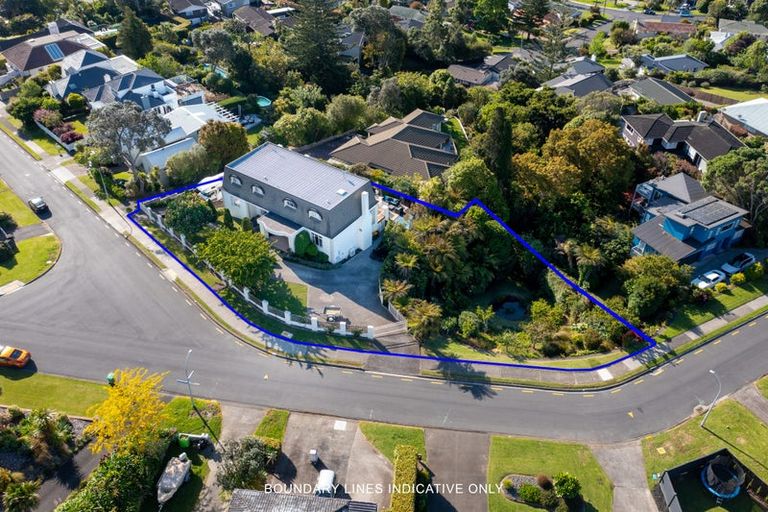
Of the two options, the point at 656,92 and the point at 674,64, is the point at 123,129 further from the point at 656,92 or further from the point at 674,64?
the point at 674,64

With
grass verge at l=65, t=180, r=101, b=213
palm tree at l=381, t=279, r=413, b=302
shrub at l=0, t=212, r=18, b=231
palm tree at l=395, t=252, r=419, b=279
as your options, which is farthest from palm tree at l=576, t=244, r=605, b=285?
shrub at l=0, t=212, r=18, b=231

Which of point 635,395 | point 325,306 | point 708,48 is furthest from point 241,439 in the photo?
point 708,48

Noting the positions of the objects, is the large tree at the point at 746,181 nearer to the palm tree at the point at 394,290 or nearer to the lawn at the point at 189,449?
the palm tree at the point at 394,290

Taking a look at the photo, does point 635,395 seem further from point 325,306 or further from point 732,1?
point 732,1

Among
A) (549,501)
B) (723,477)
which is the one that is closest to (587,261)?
(723,477)

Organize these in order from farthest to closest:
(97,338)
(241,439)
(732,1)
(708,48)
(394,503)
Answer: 1. (732,1)
2. (708,48)
3. (97,338)
4. (241,439)
5. (394,503)

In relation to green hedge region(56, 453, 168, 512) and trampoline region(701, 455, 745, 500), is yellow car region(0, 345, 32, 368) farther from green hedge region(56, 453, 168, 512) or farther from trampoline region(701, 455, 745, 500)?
trampoline region(701, 455, 745, 500)
